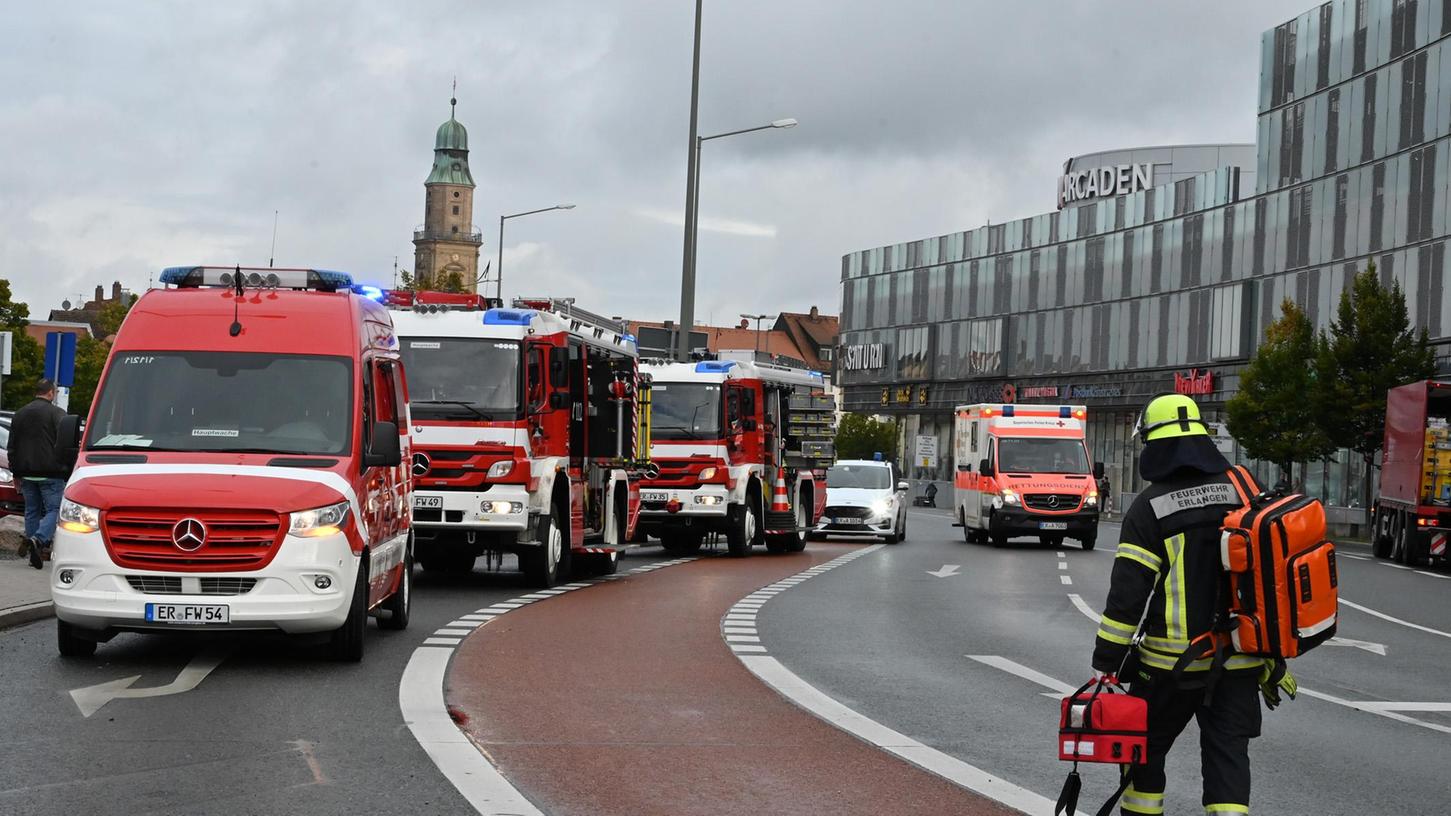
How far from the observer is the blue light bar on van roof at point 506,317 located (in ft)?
65.1

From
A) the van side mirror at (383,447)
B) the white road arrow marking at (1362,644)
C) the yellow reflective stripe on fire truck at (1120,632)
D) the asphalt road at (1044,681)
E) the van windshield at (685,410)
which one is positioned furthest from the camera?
the van windshield at (685,410)

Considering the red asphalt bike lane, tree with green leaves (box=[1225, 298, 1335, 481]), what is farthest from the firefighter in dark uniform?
tree with green leaves (box=[1225, 298, 1335, 481])

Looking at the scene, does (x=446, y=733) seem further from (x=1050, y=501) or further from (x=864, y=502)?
(x=864, y=502)

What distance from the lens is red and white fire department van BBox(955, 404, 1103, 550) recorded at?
37062 millimetres

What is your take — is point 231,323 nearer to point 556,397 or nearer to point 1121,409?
point 556,397

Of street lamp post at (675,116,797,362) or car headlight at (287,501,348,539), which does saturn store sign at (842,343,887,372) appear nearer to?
street lamp post at (675,116,797,362)

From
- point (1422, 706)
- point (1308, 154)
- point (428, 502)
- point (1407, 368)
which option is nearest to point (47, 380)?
point (428, 502)

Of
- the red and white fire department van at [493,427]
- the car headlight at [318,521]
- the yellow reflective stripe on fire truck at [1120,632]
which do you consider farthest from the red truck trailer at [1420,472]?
the yellow reflective stripe on fire truck at [1120,632]

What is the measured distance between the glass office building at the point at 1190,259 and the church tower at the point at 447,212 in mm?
84891

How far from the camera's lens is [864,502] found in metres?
38.8

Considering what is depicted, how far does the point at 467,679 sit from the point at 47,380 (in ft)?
33.4

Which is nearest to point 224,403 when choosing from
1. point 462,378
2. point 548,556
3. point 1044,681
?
point 1044,681

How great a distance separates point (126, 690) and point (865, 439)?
95.8m

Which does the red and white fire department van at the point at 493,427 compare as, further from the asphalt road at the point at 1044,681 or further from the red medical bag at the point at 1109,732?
the red medical bag at the point at 1109,732
